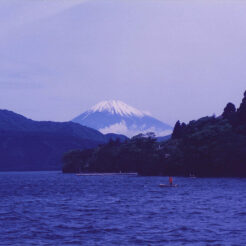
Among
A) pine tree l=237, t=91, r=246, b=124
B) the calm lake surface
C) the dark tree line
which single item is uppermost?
pine tree l=237, t=91, r=246, b=124

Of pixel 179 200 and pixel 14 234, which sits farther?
pixel 179 200

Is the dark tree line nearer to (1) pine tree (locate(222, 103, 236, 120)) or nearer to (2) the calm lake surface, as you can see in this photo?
(1) pine tree (locate(222, 103, 236, 120))

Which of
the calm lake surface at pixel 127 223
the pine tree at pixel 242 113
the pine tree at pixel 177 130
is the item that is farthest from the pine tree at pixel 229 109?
the calm lake surface at pixel 127 223

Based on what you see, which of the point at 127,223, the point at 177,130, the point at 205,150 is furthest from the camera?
the point at 177,130

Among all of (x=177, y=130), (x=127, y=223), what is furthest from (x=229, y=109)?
(x=127, y=223)

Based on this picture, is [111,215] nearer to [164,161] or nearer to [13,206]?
[13,206]

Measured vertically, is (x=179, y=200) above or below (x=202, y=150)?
below

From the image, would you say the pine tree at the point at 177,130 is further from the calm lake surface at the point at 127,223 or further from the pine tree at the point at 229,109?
the calm lake surface at the point at 127,223

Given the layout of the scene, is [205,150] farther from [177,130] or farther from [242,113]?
[177,130]

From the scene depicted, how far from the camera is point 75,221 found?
3869cm

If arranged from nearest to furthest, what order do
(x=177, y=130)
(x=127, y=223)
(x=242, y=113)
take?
(x=127, y=223) → (x=242, y=113) → (x=177, y=130)

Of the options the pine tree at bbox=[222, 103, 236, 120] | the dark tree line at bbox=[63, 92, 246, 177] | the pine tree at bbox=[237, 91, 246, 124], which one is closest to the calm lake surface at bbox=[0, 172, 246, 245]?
the dark tree line at bbox=[63, 92, 246, 177]

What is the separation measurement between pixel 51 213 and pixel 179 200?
15.4m

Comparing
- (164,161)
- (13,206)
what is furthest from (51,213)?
(164,161)
